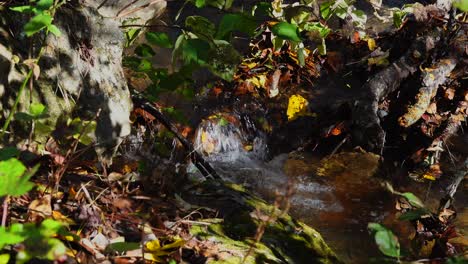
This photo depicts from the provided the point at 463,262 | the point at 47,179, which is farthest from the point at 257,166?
the point at 463,262

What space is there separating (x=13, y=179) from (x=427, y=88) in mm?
4574

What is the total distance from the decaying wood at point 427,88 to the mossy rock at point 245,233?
261 centimetres

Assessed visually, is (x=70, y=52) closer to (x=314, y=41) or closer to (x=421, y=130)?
(x=421, y=130)

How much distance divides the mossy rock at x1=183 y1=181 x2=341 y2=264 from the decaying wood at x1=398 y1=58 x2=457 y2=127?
2.61 meters

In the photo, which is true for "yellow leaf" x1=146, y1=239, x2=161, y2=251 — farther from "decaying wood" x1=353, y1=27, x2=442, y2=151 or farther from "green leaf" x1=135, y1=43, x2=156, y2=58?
"decaying wood" x1=353, y1=27, x2=442, y2=151

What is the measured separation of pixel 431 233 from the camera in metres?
3.25

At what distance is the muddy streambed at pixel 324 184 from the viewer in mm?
4051

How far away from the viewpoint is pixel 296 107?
5.50 metres

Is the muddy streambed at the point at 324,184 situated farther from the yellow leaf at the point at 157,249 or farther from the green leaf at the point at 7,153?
the green leaf at the point at 7,153

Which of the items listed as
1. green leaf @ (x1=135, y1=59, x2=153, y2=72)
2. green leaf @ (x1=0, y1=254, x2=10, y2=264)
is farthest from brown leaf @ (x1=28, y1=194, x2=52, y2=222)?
green leaf @ (x1=135, y1=59, x2=153, y2=72)

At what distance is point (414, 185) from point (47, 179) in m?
3.74

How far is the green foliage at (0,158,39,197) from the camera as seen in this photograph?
124cm

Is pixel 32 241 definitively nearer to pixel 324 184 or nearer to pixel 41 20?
pixel 41 20

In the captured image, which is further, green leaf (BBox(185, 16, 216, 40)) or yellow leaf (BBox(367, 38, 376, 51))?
yellow leaf (BBox(367, 38, 376, 51))
